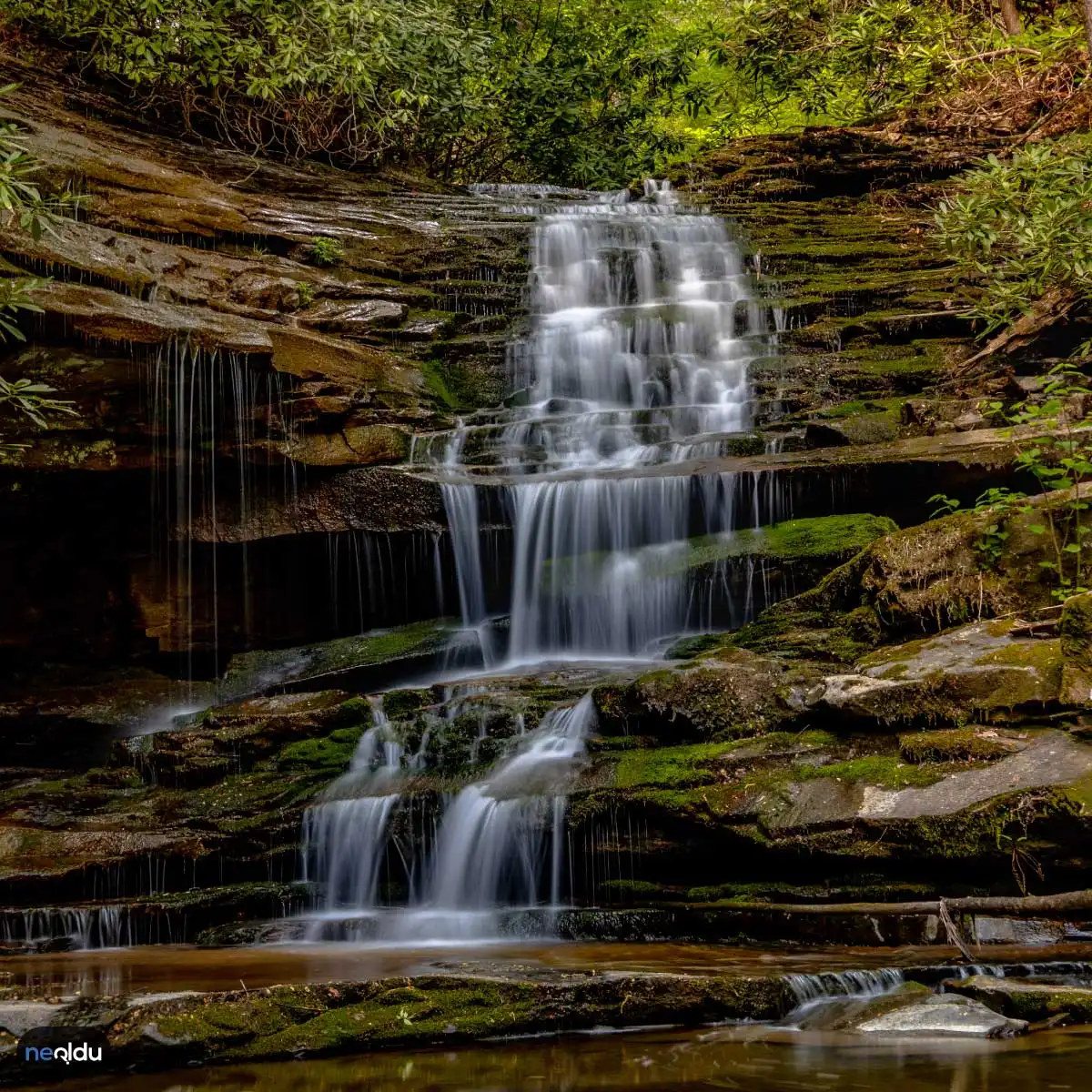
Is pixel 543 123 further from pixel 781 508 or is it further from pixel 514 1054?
pixel 514 1054

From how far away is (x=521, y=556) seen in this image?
35.8 ft

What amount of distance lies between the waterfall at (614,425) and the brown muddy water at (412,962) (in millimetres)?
4440

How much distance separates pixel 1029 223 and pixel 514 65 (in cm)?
1375

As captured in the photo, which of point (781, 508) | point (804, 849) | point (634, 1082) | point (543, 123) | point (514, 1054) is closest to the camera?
point (634, 1082)

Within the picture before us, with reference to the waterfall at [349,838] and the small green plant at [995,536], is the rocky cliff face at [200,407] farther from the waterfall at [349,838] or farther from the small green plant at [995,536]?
the small green plant at [995,536]

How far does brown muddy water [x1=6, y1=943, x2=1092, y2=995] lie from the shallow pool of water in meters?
0.68

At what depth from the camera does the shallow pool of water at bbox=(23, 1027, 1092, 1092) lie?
3.92m

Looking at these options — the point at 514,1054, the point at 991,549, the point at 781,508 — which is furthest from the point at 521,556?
the point at 514,1054

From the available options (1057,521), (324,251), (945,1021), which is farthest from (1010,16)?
(945,1021)

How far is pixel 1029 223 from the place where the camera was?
9828 millimetres

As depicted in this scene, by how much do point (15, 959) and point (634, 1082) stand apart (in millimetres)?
4318

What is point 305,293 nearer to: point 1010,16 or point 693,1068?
point 693,1068

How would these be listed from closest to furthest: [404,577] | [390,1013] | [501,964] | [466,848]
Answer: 1. [390,1013]
2. [501,964]
3. [466,848]
4. [404,577]

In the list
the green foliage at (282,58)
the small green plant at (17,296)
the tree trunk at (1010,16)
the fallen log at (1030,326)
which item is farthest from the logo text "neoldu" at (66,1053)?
the tree trunk at (1010,16)
